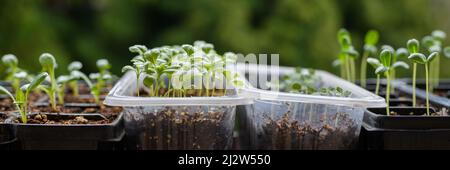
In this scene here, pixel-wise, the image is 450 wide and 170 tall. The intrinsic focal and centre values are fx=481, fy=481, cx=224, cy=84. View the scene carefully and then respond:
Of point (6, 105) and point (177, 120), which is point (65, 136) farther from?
point (6, 105)

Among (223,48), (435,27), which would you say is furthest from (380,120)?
(435,27)

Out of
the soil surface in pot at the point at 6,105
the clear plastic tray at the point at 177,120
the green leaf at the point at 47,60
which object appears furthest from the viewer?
the soil surface in pot at the point at 6,105

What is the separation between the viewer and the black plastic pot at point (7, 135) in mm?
Result: 753

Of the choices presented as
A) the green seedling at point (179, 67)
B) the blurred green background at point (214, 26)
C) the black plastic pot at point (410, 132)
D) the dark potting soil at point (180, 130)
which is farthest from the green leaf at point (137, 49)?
the blurred green background at point (214, 26)

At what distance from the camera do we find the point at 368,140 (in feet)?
2.59

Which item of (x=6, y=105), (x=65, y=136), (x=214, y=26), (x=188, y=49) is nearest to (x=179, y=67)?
(x=188, y=49)

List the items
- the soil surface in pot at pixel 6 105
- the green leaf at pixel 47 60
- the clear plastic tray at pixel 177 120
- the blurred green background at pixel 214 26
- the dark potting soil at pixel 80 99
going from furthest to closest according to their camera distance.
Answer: the blurred green background at pixel 214 26
the dark potting soil at pixel 80 99
the soil surface in pot at pixel 6 105
the green leaf at pixel 47 60
the clear plastic tray at pixel 177 120

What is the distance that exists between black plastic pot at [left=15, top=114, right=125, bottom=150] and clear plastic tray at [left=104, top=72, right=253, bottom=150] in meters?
0.04

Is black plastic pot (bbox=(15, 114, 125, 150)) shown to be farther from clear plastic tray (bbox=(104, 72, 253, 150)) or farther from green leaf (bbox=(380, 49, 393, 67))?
green leaf (bbox=(380, 49, 393, 67))

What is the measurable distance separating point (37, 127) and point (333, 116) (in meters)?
0.47

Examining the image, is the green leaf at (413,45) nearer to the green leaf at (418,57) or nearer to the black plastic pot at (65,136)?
the green leaf at (418,57)

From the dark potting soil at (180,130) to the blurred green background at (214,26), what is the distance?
1073 mm

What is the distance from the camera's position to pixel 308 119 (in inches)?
30.4
